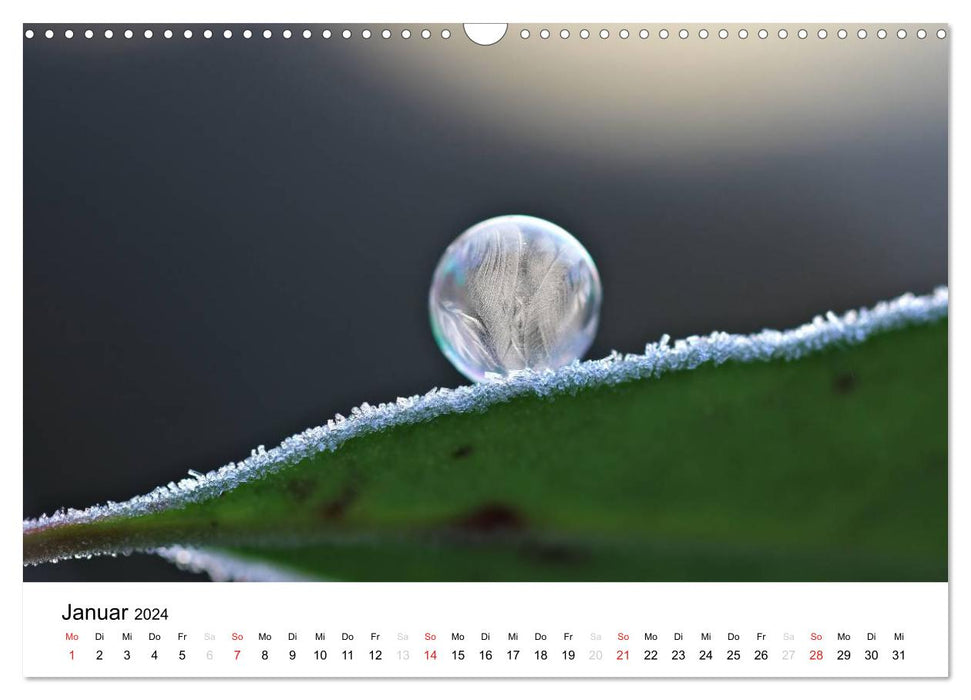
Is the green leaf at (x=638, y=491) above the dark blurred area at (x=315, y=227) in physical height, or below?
below

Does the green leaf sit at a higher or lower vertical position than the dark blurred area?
lower

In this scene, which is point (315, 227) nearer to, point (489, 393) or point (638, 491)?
point (489, 393)

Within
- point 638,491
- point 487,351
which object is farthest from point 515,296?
point 638,491

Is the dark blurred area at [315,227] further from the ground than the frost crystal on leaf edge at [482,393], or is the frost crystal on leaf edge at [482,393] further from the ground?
the dark blurred area at [315,227]
